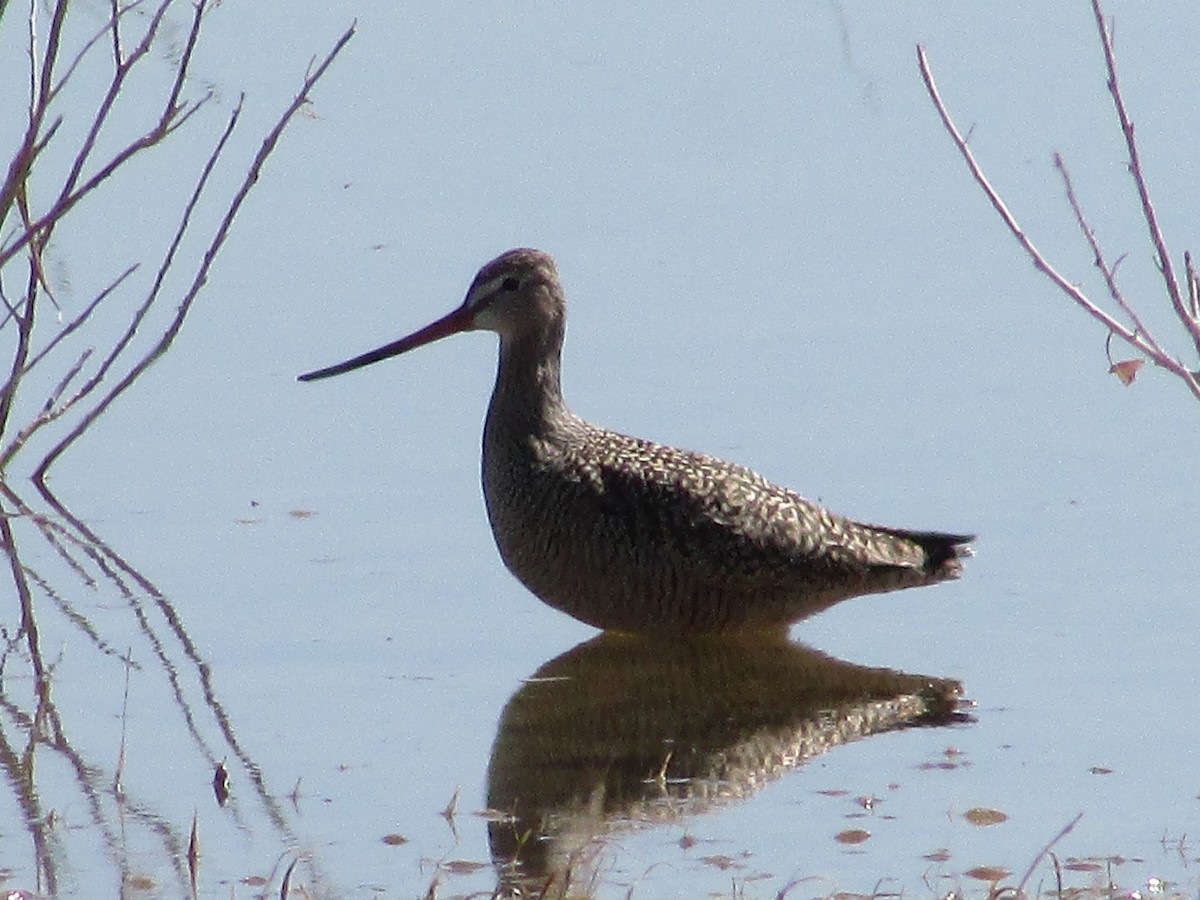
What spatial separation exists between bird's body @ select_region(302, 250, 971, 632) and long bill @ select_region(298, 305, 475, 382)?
0.57 m

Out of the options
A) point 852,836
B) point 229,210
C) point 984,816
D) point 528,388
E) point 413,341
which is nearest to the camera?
point 852,836

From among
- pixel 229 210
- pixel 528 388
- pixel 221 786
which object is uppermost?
pixel 229 210

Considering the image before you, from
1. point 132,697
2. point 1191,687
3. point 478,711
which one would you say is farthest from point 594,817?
point 1191,687

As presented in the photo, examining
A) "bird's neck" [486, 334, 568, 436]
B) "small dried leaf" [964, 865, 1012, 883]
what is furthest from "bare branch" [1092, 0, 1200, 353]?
"bird's neck" [486, 334, 568, 436]

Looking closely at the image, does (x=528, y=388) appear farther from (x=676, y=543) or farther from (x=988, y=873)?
(x=988, y=873)

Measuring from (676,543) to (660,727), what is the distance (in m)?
0.93

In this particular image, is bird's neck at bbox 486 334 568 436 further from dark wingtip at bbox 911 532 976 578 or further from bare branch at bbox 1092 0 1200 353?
bare branch at bbox 1092 0 1200 353

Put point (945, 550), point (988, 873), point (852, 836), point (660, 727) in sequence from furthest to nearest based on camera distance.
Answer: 1. point (945, 550)
2. point (660, 727)
3. point (852, 836)
4. point (988, 873)

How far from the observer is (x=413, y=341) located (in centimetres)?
739

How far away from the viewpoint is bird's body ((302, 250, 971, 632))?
661 cm

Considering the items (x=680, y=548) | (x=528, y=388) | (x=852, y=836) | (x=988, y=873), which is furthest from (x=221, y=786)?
(x=528, y=388)

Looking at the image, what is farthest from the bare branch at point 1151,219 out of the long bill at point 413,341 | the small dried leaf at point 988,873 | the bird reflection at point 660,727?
the long bill at point 413,341

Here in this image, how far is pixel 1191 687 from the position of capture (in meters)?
5.98

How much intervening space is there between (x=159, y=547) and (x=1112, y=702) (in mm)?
2723
